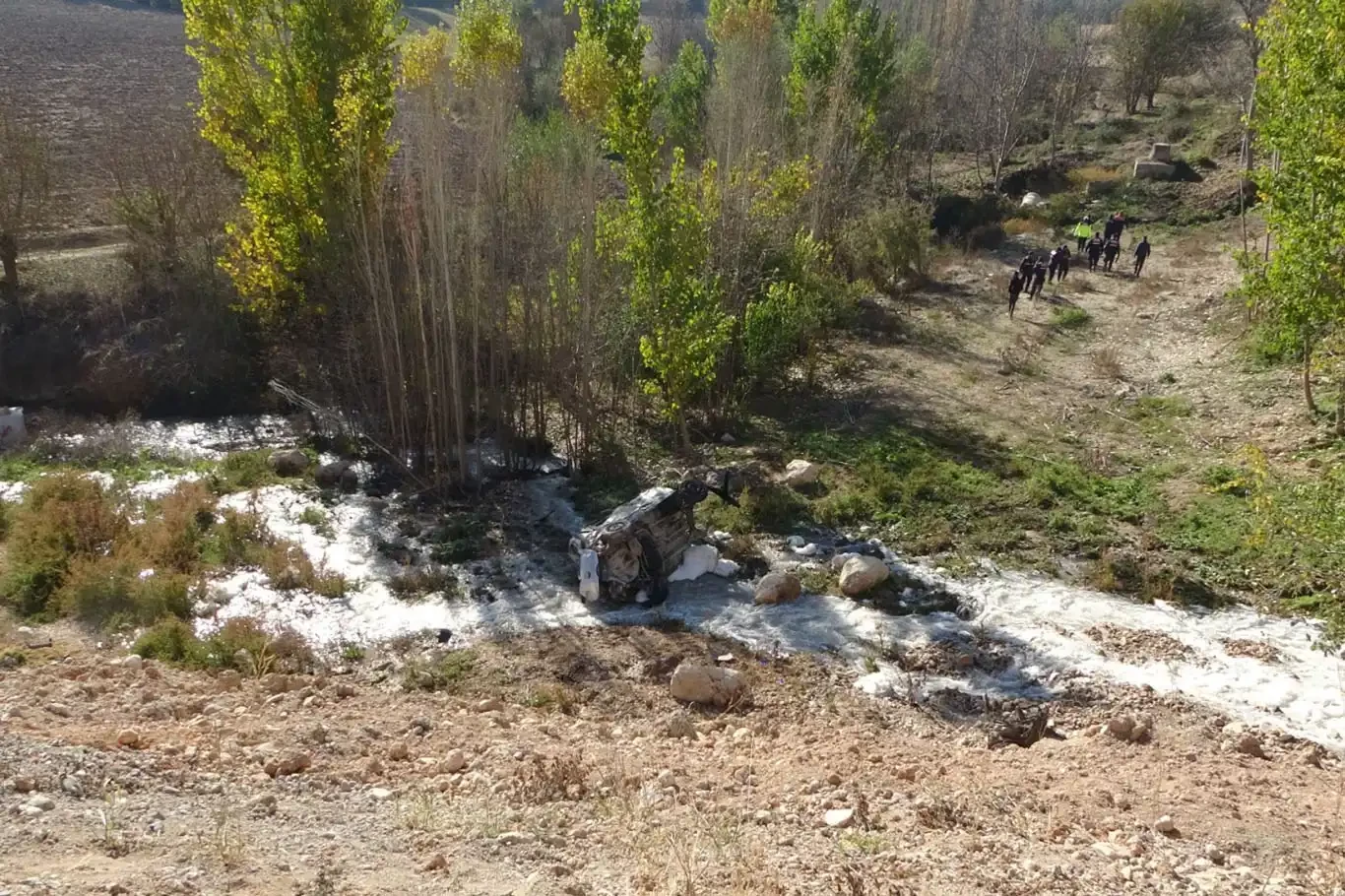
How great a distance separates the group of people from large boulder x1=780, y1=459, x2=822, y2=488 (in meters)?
9.95

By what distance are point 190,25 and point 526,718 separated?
1275 centimetres

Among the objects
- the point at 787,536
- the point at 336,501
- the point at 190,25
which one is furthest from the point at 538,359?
the point at 190,25

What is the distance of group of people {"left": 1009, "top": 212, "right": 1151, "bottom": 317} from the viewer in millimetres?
22438

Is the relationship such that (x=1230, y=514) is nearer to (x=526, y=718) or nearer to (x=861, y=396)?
(x=861, y=396)

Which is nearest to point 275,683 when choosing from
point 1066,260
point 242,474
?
point 242,474

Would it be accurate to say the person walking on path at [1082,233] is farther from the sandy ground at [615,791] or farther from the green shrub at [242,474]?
the green shrub at [242,474]

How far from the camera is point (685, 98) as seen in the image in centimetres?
2733

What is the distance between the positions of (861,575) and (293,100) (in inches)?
432

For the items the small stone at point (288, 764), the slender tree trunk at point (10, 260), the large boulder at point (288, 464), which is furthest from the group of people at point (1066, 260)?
the slender tree trunk at point (10, 260)

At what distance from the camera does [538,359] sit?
1416cm

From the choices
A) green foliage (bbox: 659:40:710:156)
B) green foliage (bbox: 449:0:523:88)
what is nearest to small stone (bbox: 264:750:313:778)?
green foliage (bbox: 449:0:523:88)

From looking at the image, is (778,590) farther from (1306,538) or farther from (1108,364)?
(1108,364)

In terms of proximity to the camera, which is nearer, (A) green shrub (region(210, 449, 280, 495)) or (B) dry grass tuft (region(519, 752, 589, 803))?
(B) dry grass tuft (region(519, 752, 589, 803))

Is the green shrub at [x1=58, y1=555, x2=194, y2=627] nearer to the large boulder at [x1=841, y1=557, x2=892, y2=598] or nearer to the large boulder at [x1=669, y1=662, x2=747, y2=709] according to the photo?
the large boulder at [x1=669, y1=662, x2=747, y2=709]
